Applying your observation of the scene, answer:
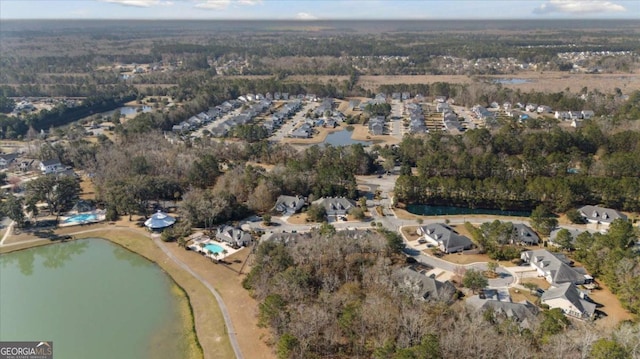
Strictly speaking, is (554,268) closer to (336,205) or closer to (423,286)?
(423,286)

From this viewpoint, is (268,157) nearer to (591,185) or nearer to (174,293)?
(174,293)

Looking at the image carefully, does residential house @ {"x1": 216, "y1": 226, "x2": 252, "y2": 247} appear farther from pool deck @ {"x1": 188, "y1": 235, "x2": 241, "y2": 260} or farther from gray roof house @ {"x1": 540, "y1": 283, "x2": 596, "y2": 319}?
gray roof house @ {"x1": 540, "y1": 283, "x2": 596, "y2": 319}

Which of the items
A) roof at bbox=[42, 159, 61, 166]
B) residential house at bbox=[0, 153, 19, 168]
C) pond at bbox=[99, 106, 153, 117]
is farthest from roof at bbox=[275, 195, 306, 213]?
pond at bbox=[99, 106, 153, 117]

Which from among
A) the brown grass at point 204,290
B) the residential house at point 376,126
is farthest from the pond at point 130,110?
the brown grass at point 204,290

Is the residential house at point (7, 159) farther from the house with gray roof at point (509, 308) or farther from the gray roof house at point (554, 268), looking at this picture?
the gray roof house at point (554, 268)

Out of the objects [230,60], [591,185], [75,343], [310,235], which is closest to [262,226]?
[310,235]

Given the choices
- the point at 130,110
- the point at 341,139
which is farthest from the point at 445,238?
the point at 130,110
